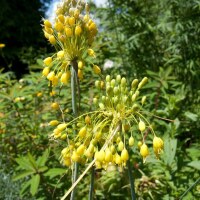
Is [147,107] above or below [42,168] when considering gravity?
above

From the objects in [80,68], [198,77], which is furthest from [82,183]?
[198,77]

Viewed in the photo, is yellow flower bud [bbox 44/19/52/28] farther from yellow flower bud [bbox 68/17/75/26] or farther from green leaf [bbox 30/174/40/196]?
green leaf [bbox 30/174/40/196]

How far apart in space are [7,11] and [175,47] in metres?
12.5

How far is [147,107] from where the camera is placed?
292 centimetres

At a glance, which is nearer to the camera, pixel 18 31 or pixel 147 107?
pixel 147 107

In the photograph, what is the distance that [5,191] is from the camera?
2734 mm

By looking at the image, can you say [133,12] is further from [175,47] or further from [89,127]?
[89,127]

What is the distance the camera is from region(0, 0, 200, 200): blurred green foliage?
2270 mm

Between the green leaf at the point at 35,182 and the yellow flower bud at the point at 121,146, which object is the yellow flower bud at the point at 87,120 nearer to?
the yellow flower bud at the point at 121,146

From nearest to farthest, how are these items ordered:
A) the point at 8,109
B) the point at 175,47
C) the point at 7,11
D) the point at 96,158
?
the point at 96,158 → the point at 8,109 → the point at 175,47 → the point at 7,11

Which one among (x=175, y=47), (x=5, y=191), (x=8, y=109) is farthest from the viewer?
(x=175, y=47)

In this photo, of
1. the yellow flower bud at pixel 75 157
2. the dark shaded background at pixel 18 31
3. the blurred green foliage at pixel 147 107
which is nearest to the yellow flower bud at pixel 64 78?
the blurred green foliage at pixel 147 107

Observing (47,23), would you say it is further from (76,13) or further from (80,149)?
(80,149)

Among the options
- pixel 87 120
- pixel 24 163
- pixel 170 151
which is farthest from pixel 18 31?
pixel 87 120
